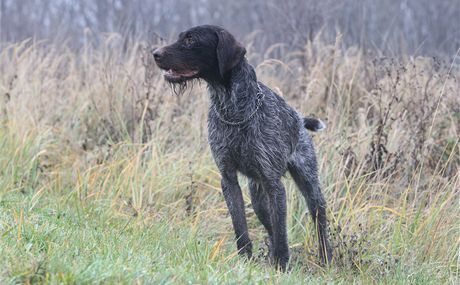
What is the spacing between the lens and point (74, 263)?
12.2 feet

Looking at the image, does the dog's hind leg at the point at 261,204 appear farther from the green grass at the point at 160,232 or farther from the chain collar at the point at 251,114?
the chain collar at the point at 251,114

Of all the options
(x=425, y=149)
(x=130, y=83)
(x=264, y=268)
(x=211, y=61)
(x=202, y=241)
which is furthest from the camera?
(x=130, y=83)

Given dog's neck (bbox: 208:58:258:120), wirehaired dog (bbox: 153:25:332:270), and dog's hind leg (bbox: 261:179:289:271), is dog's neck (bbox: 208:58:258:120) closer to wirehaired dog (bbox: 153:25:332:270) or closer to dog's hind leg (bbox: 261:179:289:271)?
wirehaired dog (bbox: 153:25:332:270)

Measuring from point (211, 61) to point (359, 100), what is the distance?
9.88 ft

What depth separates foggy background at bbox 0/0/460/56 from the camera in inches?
412

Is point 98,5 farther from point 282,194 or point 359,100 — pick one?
point 282,194

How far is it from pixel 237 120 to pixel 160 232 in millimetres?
1010

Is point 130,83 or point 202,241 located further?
point 130,83

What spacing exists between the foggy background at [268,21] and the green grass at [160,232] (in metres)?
2.08

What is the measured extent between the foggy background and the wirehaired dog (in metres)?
3.15

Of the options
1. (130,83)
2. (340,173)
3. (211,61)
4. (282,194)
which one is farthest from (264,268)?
(130,83)

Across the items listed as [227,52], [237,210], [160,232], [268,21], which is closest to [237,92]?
[227,52]

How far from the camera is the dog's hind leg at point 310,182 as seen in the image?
566 centimetres

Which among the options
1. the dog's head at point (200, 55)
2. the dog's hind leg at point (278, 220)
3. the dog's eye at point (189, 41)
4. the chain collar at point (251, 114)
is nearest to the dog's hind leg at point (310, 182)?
the dog's hind leg at point (278, 220)
